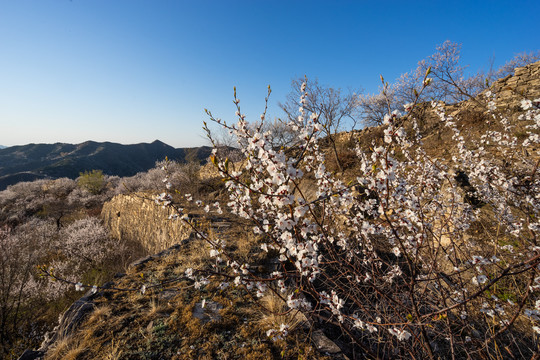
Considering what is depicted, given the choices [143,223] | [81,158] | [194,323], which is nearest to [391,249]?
[194,323]

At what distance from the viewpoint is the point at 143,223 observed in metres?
9.40

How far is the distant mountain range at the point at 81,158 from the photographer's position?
164ft

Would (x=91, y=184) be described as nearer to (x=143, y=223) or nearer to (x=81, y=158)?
(x=143, y=223)

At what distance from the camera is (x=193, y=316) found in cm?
333

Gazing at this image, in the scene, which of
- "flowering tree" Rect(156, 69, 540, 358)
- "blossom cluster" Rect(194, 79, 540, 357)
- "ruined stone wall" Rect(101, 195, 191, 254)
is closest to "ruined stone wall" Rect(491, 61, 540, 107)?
"flowering tree" Rect(156, 69, 540, 358)

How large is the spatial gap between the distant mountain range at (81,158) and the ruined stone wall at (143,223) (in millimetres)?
39267

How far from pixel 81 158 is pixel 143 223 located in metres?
65.6

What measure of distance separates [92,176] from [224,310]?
26688 millimetres

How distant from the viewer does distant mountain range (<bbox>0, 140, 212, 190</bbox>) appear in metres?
50.1

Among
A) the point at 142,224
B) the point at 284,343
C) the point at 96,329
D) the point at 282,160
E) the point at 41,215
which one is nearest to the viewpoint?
the point at 282,160

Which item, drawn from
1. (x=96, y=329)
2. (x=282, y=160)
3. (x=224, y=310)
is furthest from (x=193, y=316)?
(x=282, y=160)

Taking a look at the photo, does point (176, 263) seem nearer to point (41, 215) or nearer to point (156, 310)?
point (156, 310)

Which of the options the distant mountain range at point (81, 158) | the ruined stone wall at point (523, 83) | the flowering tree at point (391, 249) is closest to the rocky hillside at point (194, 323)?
the flowering tree at point (391, 249)

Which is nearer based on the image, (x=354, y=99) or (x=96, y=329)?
(x=96, y=329)
